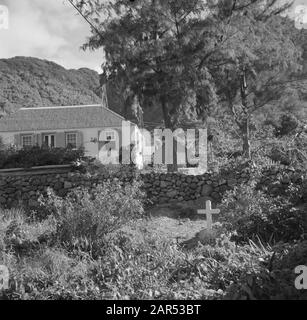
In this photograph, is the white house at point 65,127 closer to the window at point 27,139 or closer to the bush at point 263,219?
the window at point 27,139

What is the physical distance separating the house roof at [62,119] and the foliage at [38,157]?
16.0 m

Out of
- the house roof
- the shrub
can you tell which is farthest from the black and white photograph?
the house roof

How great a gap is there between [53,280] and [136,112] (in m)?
10.6

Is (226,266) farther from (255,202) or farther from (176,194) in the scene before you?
(176,194)

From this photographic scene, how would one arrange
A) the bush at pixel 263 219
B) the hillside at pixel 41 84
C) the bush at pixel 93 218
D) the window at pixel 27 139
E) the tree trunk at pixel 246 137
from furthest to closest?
the hillside at pixel 41 84 → the window at pixel 27 139 → the tree trunk at pixel 246 137 → the bush at pixel 93 218 → the bush at pixel 263 219

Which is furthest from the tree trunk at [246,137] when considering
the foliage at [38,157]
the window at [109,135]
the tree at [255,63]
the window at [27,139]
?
the window at [27,139]

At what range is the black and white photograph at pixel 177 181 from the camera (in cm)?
563

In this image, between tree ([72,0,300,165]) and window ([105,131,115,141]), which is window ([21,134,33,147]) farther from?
tree ([72,0,300,165])

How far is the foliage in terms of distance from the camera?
15023 millimetres

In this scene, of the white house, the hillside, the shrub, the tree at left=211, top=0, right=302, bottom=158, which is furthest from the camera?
the hillside

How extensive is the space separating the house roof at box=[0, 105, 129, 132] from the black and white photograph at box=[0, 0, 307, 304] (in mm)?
3509

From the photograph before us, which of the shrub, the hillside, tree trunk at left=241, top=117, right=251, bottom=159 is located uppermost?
the hillside
